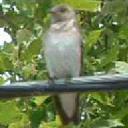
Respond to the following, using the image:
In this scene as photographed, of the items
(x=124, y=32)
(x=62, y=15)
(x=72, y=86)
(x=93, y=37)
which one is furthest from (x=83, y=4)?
(x=62, y=15)

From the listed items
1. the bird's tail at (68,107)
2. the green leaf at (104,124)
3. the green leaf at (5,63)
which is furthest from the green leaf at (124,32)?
the green leaf at (104,124)

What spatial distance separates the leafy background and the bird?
0.06 meters

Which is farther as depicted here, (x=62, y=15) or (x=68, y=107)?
(x=62, y=15)

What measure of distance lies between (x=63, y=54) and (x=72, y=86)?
1232mm

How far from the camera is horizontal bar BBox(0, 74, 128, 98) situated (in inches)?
95.2

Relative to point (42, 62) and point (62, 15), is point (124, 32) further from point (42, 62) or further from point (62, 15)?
point (42, 62)

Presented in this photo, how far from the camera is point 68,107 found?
3.77 meters

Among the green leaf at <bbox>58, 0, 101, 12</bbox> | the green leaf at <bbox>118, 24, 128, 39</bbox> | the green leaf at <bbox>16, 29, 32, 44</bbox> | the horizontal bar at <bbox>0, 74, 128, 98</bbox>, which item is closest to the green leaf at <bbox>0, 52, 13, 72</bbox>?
the green leaf at <bbox>16, 29, 32, 44</bbox>

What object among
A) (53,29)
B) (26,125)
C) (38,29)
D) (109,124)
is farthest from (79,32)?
(109,124)

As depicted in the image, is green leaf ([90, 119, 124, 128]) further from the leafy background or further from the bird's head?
the bird's head

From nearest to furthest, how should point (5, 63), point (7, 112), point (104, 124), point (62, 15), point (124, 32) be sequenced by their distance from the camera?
point (104, 124)
point (7, 112)
point (5, 63)
point (124, 32)
point (62, 15)

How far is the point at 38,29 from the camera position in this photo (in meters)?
3.55

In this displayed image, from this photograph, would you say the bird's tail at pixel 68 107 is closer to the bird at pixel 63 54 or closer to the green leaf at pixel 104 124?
the bird at pixel 63 54

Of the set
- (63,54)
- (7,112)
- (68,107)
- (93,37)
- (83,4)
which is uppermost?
(83,4)
